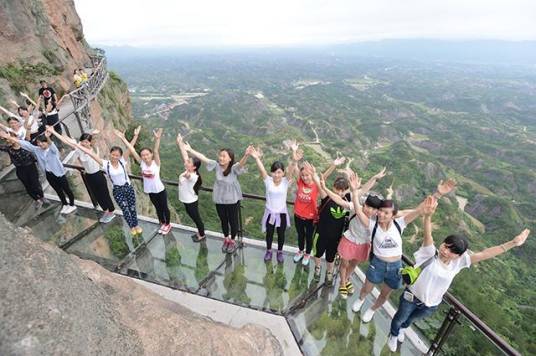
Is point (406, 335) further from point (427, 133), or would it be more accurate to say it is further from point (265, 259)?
point (427, 133)

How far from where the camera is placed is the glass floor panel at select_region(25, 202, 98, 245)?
6.14 metres

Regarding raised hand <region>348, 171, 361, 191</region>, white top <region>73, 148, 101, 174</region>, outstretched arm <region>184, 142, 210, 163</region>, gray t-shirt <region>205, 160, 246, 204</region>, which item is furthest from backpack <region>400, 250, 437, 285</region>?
white top <region>73, 148, 101, 174</region>

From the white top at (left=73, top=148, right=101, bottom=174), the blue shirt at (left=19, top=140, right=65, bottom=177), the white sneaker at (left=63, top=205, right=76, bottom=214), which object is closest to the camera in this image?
the white top at (left=73, top=148, right=101, bottom=174)

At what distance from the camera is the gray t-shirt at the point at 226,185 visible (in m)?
5.25

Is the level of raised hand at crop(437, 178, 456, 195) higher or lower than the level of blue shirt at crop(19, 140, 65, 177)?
higher

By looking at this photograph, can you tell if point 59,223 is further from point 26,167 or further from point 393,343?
point 393,343

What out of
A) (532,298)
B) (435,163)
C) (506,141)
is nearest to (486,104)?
(506,141)

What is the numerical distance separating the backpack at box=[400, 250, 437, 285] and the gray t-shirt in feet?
9.14

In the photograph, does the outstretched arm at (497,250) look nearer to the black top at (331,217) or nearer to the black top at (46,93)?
the black top at (331,217)

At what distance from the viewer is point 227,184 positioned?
5.29 meters

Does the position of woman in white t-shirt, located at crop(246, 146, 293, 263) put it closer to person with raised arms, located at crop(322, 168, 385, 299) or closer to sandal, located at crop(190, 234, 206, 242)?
person with raised arms, located at crop(322, 168, 385, 299)

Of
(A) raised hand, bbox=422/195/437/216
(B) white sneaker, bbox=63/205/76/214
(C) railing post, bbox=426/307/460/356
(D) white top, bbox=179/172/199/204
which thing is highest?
(A) raised hand, bbox=422/195/437/216

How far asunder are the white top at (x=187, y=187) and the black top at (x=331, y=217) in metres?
2.24

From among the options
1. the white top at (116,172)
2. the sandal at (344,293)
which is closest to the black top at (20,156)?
the white top at (116,172)
